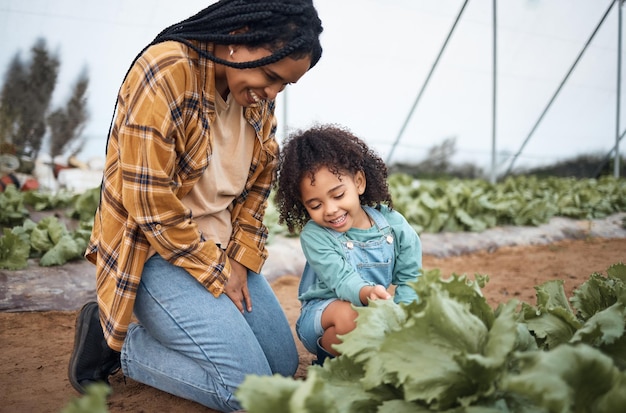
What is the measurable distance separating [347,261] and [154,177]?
866 millimetres

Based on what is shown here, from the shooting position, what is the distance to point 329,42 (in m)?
9.34

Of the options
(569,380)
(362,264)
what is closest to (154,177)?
(362,264)

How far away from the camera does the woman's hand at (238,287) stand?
2.32 m

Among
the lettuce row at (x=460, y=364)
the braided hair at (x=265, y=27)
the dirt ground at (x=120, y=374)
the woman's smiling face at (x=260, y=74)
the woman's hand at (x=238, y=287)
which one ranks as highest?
the braided hair at (x=265, y=27)

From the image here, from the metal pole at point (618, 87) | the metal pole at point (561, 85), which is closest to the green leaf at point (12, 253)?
the metal pole at point (561, 85)

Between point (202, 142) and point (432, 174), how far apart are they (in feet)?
33.8

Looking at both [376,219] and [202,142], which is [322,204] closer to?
[376,219]

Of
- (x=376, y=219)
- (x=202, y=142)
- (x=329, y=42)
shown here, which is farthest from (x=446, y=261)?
(x=329, y=42)

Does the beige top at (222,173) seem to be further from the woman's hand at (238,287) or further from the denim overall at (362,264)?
the denim overall at (362,264)

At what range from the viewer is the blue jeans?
2072 millimetres

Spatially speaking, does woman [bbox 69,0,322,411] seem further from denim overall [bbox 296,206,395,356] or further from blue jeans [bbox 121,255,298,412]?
denim overall [bbox 296,206,395,356]

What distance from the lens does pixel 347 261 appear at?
228 cm

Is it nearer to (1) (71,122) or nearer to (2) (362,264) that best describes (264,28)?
(2) (362,264)

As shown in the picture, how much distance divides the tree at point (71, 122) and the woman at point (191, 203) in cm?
616
